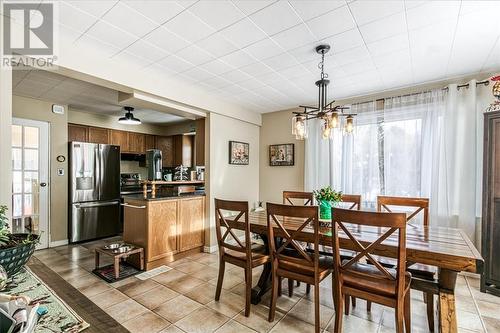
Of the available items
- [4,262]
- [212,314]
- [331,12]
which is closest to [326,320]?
[212,314]

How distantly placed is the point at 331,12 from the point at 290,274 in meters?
2.17

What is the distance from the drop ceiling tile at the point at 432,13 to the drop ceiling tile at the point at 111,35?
2.44 metres

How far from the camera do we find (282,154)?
15.7ft

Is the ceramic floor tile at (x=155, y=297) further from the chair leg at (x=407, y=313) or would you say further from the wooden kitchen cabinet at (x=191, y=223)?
the chair leg at (x=407, y=313)

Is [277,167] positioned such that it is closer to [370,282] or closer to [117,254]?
[117,254]

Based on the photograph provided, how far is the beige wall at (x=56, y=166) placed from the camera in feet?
13.3

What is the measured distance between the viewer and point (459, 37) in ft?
7.29

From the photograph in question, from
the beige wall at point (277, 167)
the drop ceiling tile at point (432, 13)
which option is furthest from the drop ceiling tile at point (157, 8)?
the beige wall at point (277, 167)

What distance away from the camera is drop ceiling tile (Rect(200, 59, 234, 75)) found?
280cm

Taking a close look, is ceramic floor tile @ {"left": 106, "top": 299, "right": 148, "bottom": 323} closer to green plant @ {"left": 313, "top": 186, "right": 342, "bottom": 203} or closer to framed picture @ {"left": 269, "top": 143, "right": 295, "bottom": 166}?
green plant @ {"left": 313, "top": 186, "right": 342, "bottom": 203}

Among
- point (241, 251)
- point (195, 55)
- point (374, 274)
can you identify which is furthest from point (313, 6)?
point (241, 251)

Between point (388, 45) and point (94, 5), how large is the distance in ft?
8.62

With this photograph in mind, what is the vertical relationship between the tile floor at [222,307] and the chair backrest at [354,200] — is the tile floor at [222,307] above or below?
below

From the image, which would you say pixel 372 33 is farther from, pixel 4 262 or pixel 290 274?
pixel 4 262
